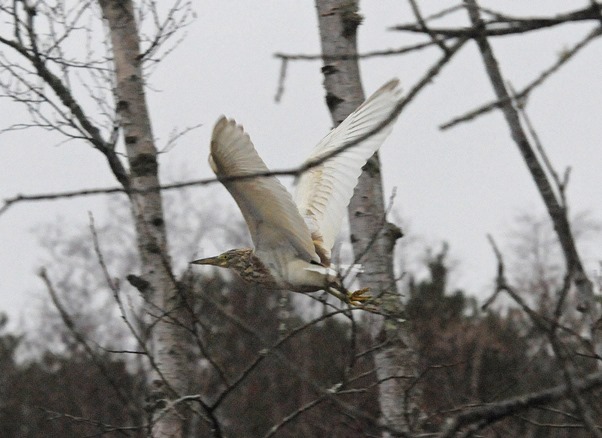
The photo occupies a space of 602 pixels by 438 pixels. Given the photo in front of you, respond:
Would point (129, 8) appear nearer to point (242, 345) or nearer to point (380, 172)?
point (380, 172)

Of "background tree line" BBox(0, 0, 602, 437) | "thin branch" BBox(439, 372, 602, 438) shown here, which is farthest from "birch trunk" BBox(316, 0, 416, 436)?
"thin branch" BBox(439, 372, 602, 438)

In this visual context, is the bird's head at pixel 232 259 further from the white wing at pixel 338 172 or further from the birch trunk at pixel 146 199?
the birch trunk at pixel 146 199

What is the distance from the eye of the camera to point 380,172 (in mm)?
5496

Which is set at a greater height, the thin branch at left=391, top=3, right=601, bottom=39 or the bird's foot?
the bird's foot

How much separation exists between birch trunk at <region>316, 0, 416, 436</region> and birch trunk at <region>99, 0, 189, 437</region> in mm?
915

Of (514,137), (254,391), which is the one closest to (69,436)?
(254,391)

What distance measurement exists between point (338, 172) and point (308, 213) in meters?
0.35

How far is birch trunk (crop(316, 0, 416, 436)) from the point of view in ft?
15.9

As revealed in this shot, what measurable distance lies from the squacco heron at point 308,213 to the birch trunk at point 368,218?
0.15 meters

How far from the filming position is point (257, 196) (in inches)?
209

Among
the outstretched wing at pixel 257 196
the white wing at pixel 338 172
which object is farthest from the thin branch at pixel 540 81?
the white wing at pixel 338 172

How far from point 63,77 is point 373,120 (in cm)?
163

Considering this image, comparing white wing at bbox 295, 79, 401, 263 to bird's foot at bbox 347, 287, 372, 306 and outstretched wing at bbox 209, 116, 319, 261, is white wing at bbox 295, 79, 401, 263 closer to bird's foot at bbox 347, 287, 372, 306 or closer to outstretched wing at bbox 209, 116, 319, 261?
outstretched wing at bbox 209, 116, 319, 261

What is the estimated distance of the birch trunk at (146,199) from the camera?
5039mm
